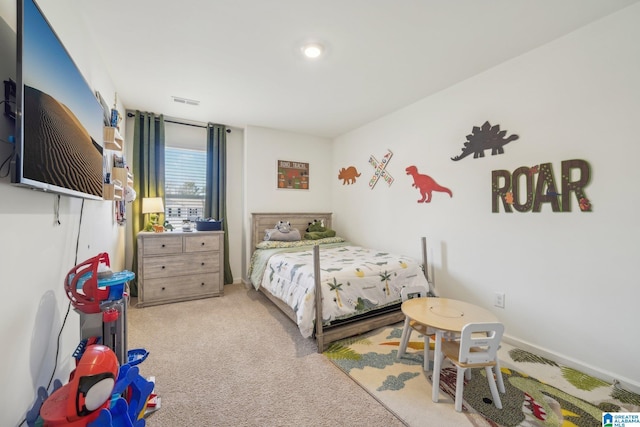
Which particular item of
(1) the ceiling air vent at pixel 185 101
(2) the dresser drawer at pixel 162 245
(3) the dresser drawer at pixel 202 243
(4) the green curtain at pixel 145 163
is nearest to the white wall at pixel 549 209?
(3) the dresser drawer at pixel 202 243

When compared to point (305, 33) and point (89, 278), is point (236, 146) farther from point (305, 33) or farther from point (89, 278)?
point (89, 278)

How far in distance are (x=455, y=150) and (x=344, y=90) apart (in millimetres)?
1344

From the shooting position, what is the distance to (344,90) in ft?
9.41

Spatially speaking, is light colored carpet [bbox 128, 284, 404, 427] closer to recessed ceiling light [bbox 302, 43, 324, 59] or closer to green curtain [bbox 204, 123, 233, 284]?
green curtain [bbox 204, 123, 233, 284]

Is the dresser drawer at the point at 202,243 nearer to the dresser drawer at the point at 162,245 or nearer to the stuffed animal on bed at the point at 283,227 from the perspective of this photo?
the dresser drawer at the point at 162,245

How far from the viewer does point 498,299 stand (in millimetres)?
2375

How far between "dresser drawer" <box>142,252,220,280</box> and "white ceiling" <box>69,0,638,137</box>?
75.4 inches

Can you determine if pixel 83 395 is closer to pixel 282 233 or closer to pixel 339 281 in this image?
pixel 339 281

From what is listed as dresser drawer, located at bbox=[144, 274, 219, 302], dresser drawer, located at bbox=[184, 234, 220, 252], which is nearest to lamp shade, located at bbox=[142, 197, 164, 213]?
dresser drawer, located at bbox=[184, 234, 220, 252]

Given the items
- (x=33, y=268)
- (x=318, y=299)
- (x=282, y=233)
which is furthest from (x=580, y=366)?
(x=33, y=268)

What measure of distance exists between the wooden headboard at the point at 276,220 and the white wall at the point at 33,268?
2.28 m

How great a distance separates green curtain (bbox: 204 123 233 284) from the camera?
3908mm

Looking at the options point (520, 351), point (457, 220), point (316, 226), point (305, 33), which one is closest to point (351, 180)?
point (316, 226)

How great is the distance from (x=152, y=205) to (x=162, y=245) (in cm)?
57
